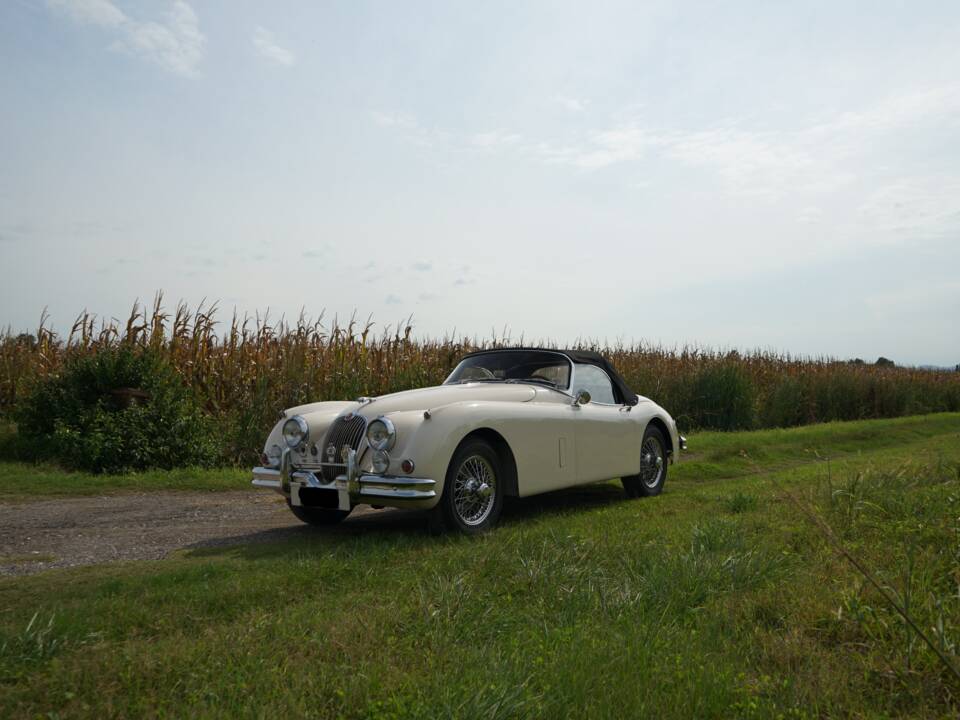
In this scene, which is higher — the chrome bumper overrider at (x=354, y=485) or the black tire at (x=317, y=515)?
the chrome bumper overrider at (x=354, y=485)

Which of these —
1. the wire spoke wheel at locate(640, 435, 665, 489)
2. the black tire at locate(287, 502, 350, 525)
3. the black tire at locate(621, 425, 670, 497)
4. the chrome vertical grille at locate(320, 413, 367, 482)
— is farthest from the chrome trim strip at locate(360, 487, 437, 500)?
the wire spoke wheel at locate(640, 435, 665, 489)

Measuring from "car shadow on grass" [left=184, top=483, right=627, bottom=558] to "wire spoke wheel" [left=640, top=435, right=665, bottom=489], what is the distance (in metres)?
0.39

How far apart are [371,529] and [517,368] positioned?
2330 millimetres

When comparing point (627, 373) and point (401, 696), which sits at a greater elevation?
point (627, 373)

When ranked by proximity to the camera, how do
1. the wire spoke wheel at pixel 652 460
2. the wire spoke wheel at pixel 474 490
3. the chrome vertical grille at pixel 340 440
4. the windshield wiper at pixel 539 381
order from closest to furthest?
the wire spoke wheel at pixel 474 490
the chrome vertical grille at pixel 340 440
the windshield wiper at pixel 539 381
the wire spoke wheel at pixel 652 460

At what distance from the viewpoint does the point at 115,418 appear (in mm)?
11180

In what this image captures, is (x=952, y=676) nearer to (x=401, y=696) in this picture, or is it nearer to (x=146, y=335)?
(x=401, y=696)

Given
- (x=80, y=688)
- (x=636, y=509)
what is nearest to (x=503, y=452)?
(x=636, y=509)

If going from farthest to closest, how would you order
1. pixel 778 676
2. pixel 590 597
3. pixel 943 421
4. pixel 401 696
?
pixel 943 421, pixel 590 597, pixel 778 676, pixel 401 696

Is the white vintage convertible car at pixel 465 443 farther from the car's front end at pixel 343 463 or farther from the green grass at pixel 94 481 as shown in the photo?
the green grass at pixel 94 481

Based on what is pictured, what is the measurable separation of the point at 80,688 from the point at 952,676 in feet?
12.0

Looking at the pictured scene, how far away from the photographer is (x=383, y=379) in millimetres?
13992

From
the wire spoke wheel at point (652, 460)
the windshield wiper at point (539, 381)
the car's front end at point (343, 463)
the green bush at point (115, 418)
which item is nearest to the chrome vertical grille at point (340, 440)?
the car's front end at point (343, 463)

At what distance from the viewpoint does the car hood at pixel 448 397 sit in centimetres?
680
